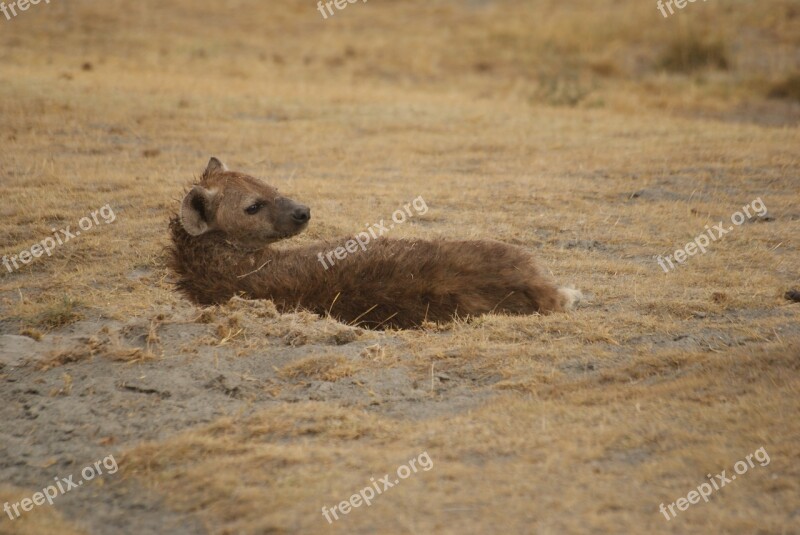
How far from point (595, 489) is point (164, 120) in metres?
9.76

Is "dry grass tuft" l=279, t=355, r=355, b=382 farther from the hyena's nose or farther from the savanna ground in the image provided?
the hyena's nose

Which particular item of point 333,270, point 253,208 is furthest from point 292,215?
point 333,270

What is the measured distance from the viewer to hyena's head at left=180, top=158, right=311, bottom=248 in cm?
671

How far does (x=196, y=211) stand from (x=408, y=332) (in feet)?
5.69

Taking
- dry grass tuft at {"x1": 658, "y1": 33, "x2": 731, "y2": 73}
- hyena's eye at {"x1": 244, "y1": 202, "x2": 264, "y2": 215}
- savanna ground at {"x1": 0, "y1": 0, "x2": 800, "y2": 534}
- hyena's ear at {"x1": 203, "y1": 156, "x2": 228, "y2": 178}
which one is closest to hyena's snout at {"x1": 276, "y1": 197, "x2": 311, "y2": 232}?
hyena's eye at {"x1": 244, "y1": 202, "x2": 264, "y2": 215}

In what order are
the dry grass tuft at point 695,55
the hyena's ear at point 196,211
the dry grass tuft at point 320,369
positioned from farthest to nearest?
the dry grass tuft at point 695,55 → the hyena's ear at point 196,211 → the dry grass tuft at point 320,369

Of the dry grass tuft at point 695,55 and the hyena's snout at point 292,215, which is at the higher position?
the hyena's snout at point 292,215

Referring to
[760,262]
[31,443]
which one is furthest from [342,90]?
[31,443]

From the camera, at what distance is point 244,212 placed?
6.76 meters

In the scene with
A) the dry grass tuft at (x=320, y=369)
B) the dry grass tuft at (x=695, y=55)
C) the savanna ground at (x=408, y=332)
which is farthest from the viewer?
the dry grass tuft at (x=695, y=55)

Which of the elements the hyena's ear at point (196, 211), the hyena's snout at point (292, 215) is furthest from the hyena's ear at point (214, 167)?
the hyena's snout at point (292, 215)

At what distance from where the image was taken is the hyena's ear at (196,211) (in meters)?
6.58

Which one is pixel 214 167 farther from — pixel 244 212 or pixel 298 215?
pixel 298 215

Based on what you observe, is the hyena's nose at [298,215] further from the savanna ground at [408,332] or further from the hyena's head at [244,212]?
the savanna ground at [408,332]
